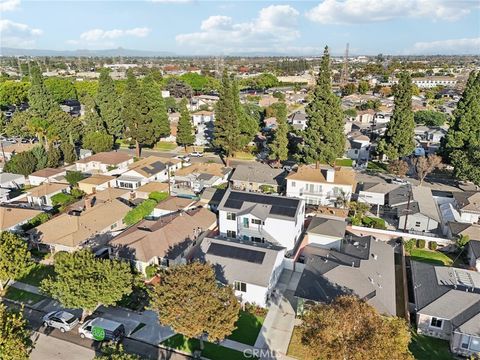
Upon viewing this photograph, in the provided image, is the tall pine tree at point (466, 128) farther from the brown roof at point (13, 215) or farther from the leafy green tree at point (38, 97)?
the leafy green tree at point (38, 97)

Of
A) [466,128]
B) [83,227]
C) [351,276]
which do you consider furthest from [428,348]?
[466,128]

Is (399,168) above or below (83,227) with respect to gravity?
above

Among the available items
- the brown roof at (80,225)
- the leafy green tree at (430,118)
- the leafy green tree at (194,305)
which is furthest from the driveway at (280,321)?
the leafy green tree at (430,118)

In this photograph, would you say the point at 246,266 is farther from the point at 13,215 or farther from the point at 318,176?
the point at 13,215

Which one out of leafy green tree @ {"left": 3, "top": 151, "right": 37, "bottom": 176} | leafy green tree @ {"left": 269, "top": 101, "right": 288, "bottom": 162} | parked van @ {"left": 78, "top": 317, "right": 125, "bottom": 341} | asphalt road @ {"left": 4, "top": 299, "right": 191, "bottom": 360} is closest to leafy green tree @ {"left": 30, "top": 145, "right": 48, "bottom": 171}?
leafy green tree @ {"left": 3, "top": 151, "right": 37, "bottom": 176}

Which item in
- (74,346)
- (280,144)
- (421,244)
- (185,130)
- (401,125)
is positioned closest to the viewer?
(74,346)

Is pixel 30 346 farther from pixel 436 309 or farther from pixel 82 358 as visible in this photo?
pixel 436 309
